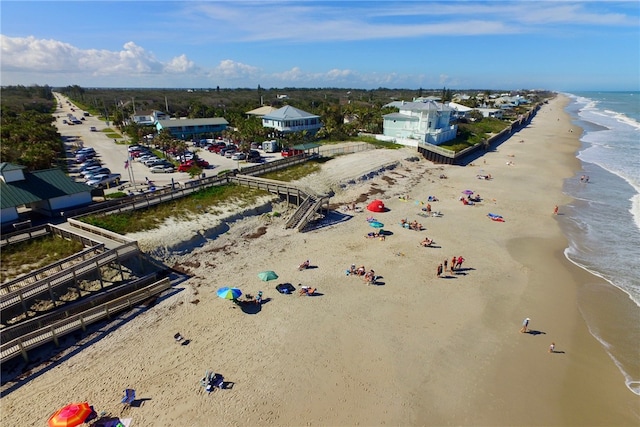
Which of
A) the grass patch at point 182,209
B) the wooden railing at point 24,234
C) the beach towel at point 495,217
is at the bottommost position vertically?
the beach towel at point 495,217

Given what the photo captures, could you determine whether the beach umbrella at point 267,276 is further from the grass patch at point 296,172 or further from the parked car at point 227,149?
the parked car at point 227,149

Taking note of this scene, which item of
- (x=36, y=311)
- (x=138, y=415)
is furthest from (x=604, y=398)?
(x=36, y=311)

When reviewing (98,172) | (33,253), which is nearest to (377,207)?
(33,253)

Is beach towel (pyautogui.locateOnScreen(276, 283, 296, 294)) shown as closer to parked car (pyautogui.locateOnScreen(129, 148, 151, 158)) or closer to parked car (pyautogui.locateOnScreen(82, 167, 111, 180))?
parked car (pyautogui.locateOnScreen(82, 167, 111, 180))

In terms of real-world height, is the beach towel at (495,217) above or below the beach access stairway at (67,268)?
below

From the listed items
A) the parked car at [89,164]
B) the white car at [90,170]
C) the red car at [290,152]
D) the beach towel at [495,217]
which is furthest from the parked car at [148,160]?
the beach towel at [495,217]

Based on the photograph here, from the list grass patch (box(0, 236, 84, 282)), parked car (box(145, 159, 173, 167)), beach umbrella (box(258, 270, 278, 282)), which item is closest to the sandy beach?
beach umbrella (box(258, 270, 278, 282))

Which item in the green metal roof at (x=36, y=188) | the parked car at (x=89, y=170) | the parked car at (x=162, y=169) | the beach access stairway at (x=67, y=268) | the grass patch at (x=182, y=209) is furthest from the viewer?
the parked car at (x=162, y=169)
